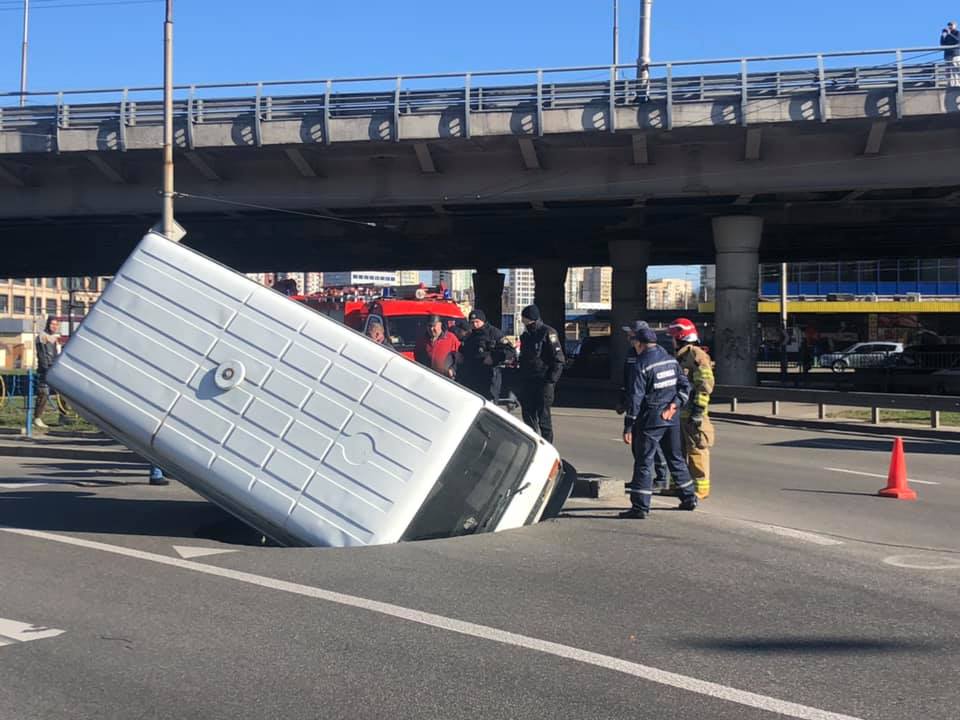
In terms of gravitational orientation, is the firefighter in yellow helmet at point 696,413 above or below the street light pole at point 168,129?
below

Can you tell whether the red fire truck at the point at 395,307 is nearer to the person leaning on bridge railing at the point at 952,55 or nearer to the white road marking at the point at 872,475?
the white road marking at the point at 872,475

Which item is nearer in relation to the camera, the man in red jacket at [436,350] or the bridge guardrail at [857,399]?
the man in red jacket at [436,350]

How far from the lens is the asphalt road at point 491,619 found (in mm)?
4973

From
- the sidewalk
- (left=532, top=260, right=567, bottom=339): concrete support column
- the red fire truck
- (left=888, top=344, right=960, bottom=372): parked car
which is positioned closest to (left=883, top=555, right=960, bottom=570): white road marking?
the sidewalk

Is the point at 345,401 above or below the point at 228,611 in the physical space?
above

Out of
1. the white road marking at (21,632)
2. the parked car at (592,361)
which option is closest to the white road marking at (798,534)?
the white road marking at (21,632)

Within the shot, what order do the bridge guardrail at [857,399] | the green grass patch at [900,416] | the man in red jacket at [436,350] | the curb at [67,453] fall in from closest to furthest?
the man in red jacket at [436,350]
the curb at [67,453]
the bridge guardrail at [857,399]
the green grass patch at [900,416]

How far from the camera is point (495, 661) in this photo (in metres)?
5.50

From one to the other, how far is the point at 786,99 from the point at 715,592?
22972 millimetres

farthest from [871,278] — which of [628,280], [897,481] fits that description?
[897,481]

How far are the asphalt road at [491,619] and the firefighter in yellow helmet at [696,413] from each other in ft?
1.59

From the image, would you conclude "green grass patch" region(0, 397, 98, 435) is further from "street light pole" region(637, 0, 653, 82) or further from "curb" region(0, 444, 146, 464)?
"street light pole" region(637, 0, 653, 82)

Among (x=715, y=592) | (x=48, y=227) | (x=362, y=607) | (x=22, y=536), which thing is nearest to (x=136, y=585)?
(x=362, y=607)

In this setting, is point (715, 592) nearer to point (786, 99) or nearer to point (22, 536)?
point (22, 536)
